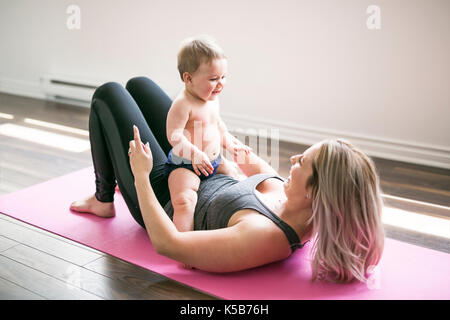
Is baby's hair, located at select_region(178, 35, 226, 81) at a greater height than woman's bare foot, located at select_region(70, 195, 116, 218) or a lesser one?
greater

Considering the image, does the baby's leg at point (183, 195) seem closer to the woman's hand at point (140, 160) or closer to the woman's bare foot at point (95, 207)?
the woman's hand at point (140, 160)

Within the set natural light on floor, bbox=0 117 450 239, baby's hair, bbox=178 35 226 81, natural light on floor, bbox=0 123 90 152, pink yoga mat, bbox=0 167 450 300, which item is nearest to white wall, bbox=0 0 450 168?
natural light on floor, bbox=0 117 450 239

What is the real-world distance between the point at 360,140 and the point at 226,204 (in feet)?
5.98

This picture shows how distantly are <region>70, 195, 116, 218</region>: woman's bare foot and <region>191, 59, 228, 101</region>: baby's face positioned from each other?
0.68m

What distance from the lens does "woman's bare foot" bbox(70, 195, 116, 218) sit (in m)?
2.15

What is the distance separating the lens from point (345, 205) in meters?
1.44

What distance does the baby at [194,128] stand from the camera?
5.79 feet

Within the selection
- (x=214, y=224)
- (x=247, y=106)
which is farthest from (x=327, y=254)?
(x=247, y=106)

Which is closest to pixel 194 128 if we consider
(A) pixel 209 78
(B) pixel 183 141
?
(B) pixel 183 141

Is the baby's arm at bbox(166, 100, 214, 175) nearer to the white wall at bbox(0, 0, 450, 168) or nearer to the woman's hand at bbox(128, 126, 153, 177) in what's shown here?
the woman's hand at bbox(128, 126, 153, 177)

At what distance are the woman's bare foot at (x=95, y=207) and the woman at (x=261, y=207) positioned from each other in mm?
290

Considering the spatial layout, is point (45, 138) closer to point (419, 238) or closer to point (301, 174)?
point (301, 174)

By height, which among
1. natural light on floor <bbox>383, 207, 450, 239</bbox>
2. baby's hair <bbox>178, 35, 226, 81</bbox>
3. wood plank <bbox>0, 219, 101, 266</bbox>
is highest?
baby's hair <bbox>178, 35, 226, 81</bbox>

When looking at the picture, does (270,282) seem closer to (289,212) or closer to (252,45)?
(289,212)
